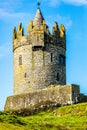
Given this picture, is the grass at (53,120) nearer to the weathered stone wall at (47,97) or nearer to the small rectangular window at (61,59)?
the weathered stone wall at (47,97)

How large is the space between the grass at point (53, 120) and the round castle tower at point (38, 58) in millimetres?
12414

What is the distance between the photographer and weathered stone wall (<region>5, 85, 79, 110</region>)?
61.2 meters

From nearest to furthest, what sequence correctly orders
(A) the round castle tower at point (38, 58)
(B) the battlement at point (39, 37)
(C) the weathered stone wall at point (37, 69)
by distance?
(C) the weathered stone wall at point (37, 69) → (A) the round castle tower at point (38, 58) → (B) the battlement at point (39, 37)

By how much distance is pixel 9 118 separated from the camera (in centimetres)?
4031

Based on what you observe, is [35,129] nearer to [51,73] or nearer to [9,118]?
[9,118]

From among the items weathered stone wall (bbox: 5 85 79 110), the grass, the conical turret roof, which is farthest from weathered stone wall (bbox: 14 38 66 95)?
the grass

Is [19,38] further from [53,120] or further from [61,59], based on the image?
[53,120]

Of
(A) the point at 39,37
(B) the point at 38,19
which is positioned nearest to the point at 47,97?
(A) the point at 39,37

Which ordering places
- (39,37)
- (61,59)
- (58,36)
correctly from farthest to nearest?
(58,36) → (61,59) → (39,37)

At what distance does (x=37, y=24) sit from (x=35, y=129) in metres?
37.2

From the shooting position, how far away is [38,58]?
235ft

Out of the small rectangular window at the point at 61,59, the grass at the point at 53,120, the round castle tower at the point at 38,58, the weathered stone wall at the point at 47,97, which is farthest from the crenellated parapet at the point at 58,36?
the grass at the point at 53,120

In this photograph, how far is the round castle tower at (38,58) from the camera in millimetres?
71188

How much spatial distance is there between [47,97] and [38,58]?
9706 millimetres
